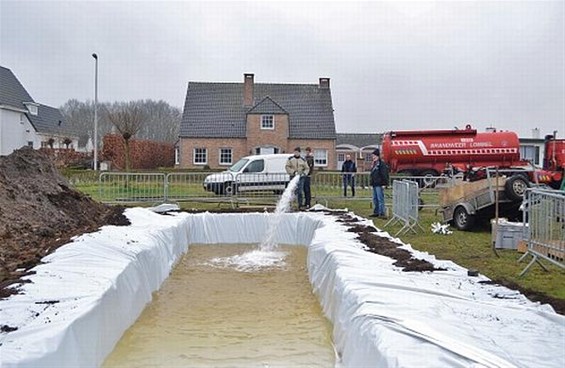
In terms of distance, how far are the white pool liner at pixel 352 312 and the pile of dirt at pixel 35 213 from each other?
0.47 metres

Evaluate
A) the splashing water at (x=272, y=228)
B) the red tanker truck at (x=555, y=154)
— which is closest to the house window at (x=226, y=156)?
the red tanker truck at (x=555, y=154)

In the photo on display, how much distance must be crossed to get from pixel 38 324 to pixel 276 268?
21.0 feet

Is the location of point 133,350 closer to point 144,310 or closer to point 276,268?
point 144,310

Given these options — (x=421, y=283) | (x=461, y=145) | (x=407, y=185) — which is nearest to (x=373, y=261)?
(x=421, y=283)

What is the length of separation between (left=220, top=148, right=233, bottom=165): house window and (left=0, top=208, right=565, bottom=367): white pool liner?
32544 millimetres

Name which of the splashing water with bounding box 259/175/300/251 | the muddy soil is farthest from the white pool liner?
the splashing water with bounding box 259/175/300/251

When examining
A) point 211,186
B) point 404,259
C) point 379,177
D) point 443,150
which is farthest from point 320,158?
point 404,259

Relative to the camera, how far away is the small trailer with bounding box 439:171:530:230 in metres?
12.2

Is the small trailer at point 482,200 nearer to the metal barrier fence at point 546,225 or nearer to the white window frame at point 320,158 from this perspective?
the metal barrier fence at point 546,225

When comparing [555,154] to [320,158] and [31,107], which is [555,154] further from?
[31,107]

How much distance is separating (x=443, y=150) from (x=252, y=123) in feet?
52.1

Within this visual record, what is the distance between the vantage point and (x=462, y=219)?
12930 millimetres

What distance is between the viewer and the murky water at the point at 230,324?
18.1 feet

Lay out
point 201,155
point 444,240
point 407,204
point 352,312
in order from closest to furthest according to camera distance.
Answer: point 352,312, point 444,240, point 407,204, point 201,155
